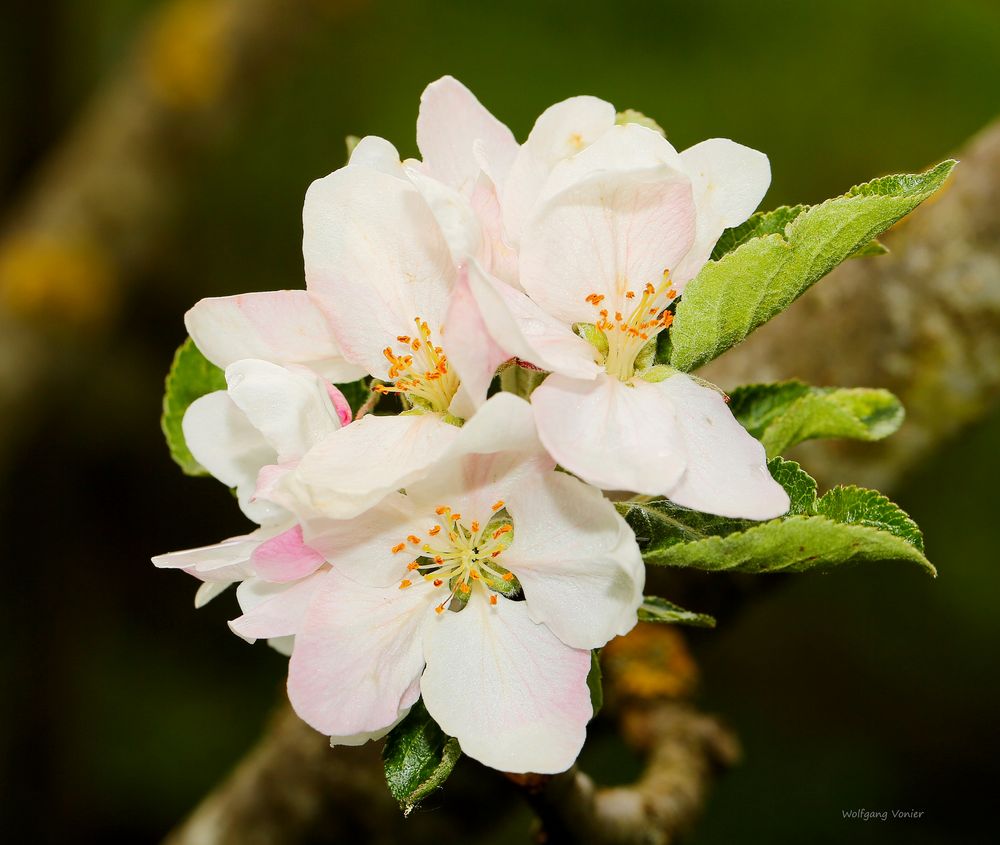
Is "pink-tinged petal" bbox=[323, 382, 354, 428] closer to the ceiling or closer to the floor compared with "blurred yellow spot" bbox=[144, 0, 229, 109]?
closer to the floor

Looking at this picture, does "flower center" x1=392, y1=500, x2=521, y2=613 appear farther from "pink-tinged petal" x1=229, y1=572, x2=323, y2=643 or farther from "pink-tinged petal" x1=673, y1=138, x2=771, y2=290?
"pink-tinged petal" x1=673, y1=138, x2=771, y2=290

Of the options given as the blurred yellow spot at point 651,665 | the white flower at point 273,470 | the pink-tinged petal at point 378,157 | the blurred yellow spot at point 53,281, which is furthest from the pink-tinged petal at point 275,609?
the blurred yellow spot at point 53,281

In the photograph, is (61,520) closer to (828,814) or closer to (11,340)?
(11,340)

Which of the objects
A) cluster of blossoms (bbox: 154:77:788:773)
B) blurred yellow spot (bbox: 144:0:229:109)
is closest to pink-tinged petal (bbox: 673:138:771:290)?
cluster of blossoms (bbox: 154:77:788:773)

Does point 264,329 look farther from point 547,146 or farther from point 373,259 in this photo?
point 547,146

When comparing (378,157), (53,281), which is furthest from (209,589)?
(53,281)

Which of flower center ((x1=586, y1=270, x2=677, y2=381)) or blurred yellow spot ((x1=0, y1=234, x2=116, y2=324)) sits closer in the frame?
flower center ((x1=586, y1=270, x2=677, y2=381))
